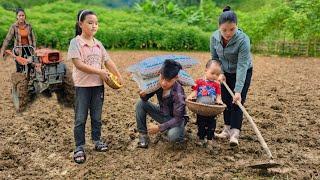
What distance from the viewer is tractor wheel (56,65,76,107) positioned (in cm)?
643

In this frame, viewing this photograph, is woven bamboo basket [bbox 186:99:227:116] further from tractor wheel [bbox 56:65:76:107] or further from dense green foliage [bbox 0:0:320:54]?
dense green foliage [bbox 0:0:320:54]

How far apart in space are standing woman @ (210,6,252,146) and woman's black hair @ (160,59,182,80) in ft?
1.76

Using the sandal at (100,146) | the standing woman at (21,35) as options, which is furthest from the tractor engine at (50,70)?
the sandal at (100,146)

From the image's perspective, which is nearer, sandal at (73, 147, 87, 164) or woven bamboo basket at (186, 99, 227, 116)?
woven bamboo basket at (186, 99, 227, 116)

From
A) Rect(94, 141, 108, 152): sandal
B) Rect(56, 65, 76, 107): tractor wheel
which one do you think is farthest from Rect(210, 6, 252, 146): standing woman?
Rect(56, 65, 76, 107): tractor wheel

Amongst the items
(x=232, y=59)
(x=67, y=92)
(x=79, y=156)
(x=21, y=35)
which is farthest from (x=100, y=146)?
(x=21, y=35)

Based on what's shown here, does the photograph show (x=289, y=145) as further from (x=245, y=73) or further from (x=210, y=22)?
(x=210, y=22)

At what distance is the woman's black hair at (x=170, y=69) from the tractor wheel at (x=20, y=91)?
2.83m

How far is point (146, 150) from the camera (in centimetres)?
529

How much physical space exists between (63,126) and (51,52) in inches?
39.3

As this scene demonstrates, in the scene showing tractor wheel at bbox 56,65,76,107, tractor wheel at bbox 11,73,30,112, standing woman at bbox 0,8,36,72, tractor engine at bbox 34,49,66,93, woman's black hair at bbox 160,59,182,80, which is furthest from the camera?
standing woman at bbox 0,8,36,72

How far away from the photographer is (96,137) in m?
5.40

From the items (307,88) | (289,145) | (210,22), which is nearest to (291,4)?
(210,22)

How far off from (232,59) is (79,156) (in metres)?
1.93
